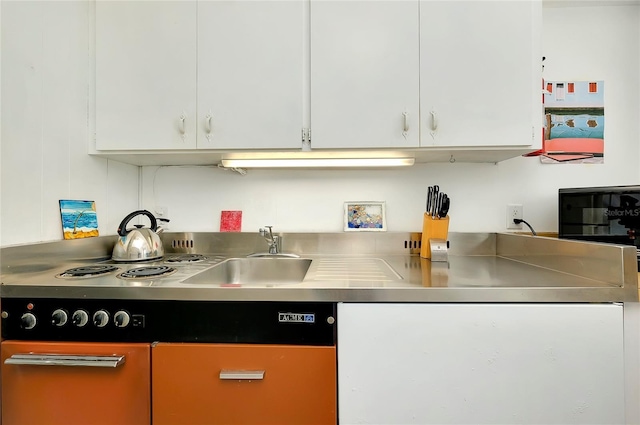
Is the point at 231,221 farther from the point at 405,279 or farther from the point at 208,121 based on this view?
the point at 405,279

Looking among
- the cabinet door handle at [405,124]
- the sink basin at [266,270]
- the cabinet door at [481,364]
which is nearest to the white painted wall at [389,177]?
Answer: the sink basin at [266,270]

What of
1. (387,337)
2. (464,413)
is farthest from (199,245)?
(464,413)

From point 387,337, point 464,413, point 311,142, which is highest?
point 311,142

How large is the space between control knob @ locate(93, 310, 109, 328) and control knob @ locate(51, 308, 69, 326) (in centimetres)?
9

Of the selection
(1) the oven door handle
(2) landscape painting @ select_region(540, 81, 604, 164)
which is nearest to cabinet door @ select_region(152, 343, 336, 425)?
(1) the oven door handle

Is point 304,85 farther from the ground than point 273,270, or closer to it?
farther from the ground

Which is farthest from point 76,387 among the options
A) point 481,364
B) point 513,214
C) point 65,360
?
point 513,214

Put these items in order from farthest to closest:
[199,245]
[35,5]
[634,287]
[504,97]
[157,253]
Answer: [199,245], [157,253], [504,97], [35,5], [634,287]

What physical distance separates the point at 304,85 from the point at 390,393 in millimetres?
1173

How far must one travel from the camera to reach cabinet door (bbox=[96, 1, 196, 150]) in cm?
125

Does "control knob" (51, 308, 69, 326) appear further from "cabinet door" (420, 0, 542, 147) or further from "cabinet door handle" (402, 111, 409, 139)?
"cabinet door" (420, 0, 542, 147)

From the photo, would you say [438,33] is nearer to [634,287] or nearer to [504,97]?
[504,97]

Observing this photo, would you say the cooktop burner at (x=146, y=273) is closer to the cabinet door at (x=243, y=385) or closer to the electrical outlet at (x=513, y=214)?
the cabinet door at (x=243, y=385)

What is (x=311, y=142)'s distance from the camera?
1.23m
